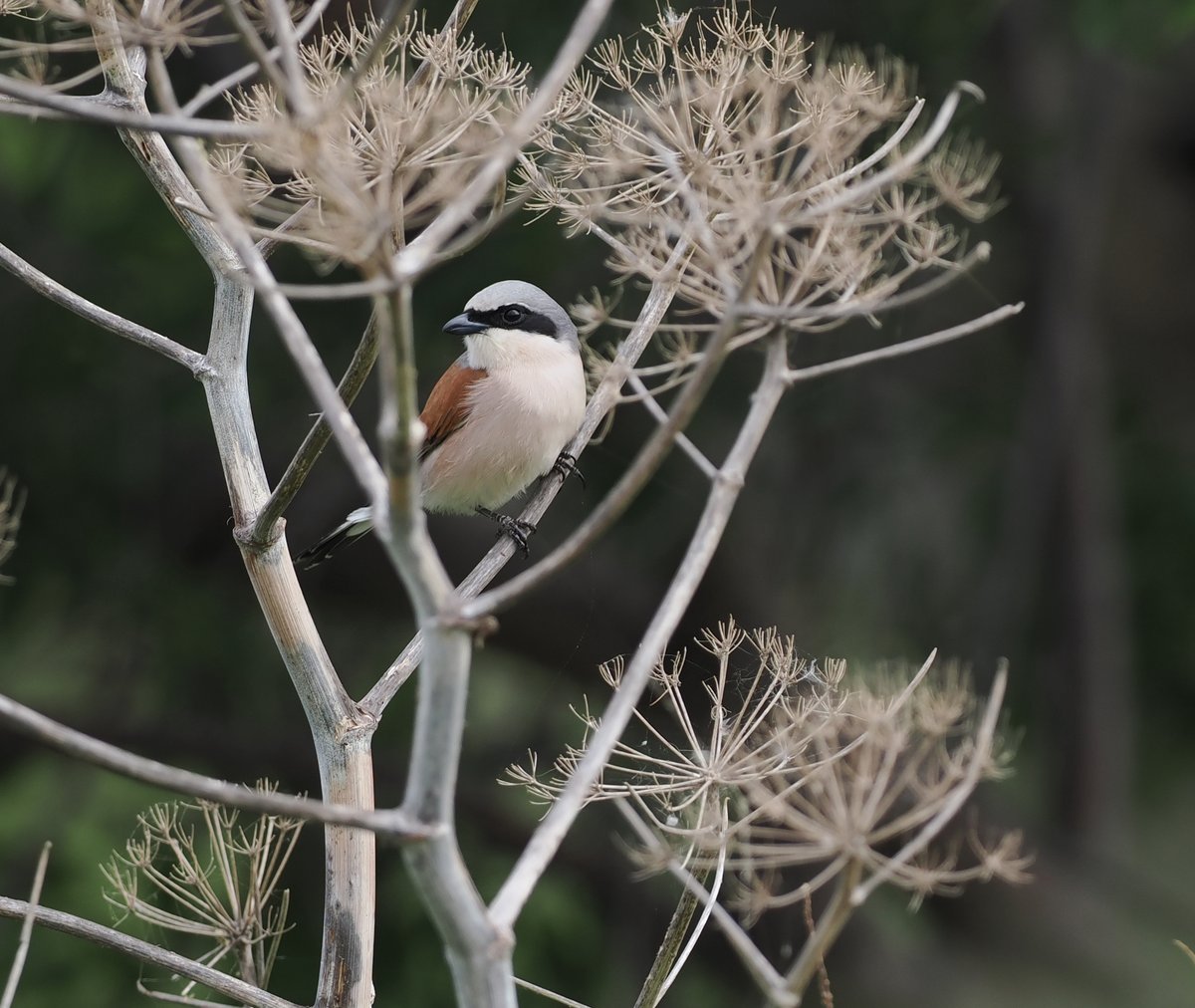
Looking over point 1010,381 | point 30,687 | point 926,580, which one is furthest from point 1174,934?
point 30,687

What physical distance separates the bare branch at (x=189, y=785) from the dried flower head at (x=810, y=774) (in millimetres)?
381

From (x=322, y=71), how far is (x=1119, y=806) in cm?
726

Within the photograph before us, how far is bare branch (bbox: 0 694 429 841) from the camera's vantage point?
58.3 inches

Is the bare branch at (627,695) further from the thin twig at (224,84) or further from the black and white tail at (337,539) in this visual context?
the black and white tail at (337,539)

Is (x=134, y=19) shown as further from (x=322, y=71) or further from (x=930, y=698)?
(x=930, y=698)

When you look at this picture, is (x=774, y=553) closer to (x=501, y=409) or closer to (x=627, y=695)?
(x=501, y=409)

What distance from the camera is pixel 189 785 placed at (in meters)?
1.48

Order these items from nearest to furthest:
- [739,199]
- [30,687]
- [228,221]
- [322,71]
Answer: [228,221], [739,199], [322,71], [30,687]

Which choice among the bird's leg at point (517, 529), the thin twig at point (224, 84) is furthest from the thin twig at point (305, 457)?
the bird's leg at point (517, 529)

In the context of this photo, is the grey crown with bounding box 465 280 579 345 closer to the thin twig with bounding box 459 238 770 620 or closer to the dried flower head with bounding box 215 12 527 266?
the dried flower head with bounding box 215 12 527 266

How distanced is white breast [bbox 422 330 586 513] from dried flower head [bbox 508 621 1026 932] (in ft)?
3.95

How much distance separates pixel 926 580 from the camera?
25.1ft

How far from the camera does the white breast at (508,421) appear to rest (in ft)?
13.4

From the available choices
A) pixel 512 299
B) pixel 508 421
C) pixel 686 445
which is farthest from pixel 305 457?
pixel 512 299
